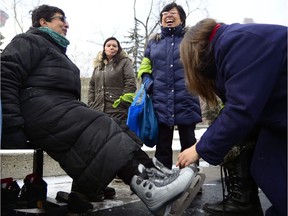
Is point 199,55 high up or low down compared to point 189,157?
up

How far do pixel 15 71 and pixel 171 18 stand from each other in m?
1.61

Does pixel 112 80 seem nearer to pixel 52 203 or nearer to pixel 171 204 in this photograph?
pixel 52 203

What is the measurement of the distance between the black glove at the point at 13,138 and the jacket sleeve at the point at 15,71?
35 mm

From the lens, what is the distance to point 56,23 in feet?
8.57

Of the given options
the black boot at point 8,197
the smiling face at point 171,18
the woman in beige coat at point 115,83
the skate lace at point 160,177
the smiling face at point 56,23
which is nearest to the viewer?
the skate lace at point 160,177

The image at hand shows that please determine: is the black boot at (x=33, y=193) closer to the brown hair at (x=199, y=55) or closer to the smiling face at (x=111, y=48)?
the brown hair at (x=199, y=55)

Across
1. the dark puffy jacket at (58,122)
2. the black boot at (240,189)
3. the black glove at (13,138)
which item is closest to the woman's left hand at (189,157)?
the dark puffy jacket at (58,122)

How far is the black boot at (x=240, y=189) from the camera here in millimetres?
2295

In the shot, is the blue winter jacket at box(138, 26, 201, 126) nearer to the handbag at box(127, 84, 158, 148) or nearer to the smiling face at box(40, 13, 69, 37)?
the handbag at box(127, 84, 158, 148)

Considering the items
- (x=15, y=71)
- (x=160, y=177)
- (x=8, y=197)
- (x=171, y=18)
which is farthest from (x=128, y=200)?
(x=171, y=18)

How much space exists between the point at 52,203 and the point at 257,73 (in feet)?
5.70

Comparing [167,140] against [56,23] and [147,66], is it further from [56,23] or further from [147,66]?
[56,23]

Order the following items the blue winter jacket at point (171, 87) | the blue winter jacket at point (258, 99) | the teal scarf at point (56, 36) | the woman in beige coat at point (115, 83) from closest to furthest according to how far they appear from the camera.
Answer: the blue winter jacket at point (258, 99) → the teal scarf at point (56, 36) → the blue winter jacket at point (171, 87) → the woman in beige coat at point (115, 83)

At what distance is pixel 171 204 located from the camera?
6.14 ft
